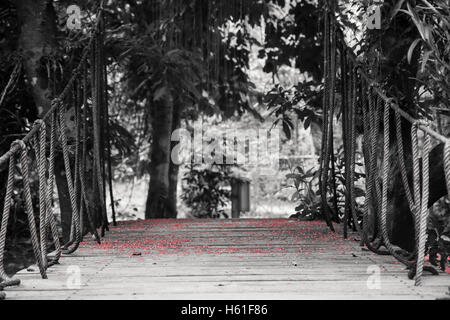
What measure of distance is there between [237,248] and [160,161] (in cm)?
432

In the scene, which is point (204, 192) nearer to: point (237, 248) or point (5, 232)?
point (237, 248)

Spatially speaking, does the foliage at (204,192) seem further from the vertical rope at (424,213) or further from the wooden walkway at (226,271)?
the vertical rope at (424,213)

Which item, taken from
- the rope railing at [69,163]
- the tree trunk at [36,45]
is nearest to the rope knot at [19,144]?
the rope railing at [69,163]

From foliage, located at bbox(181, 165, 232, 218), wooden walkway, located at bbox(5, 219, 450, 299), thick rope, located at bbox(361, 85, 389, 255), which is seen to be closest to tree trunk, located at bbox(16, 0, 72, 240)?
wooden walkway, located at bbox(5, 219, 450, 299)

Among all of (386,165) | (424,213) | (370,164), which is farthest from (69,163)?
(424,213)

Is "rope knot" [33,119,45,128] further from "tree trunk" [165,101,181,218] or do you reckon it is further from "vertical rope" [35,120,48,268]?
"tree trunk" [165,101,181,218]

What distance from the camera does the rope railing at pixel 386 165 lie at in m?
2.34

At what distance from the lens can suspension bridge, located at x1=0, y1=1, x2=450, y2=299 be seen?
2.36 metres

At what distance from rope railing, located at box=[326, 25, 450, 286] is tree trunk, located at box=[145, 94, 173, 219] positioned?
3.72 metres

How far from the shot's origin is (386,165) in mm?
2963

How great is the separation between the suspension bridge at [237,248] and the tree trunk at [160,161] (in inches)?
116

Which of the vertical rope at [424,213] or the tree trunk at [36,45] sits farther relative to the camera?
the tree trunk at [36,45]

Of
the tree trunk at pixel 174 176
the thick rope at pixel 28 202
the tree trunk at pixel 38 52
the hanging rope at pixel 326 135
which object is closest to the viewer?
the thick rope at pixel 28 202
